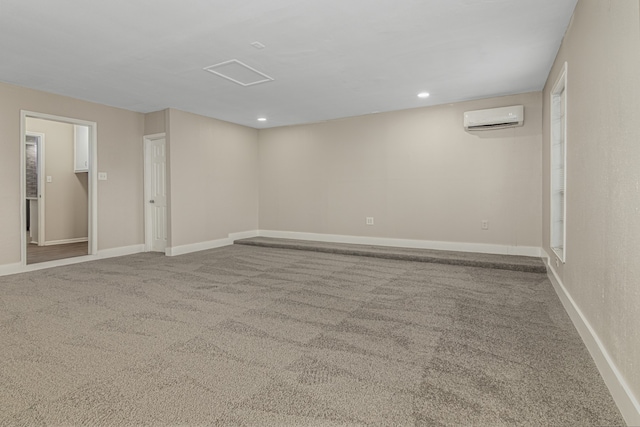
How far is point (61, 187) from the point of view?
6977 mm

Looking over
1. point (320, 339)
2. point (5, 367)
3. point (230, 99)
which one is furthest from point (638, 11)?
point (230, 99)

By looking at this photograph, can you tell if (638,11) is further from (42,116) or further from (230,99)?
(42,116)

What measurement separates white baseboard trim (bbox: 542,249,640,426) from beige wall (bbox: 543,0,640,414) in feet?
0.13

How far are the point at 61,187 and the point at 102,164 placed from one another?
2.28 meters

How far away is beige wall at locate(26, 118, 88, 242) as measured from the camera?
678 centimetres

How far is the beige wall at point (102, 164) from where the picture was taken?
4430 mm

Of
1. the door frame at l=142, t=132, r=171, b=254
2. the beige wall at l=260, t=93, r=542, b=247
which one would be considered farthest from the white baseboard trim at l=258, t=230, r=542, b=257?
the door frame at l=142, t=132, r=171, b=254

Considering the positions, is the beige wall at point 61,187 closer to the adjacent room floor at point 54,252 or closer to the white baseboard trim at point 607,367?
the adjacent room floor at point 54,252

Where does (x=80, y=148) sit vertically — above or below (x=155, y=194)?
above

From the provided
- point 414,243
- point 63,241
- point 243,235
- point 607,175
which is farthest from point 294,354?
point 63,241

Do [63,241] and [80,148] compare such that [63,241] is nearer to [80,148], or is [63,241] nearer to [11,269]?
[80,148]

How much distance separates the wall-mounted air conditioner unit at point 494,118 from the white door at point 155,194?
5058 millimetres

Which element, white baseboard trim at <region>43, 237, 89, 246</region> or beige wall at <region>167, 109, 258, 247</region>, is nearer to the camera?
beige wall at <region>167, 109, 258, 247</region>

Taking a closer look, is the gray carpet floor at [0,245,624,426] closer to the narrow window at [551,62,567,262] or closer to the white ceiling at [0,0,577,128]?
the narrow window at [551,62,567,262]
